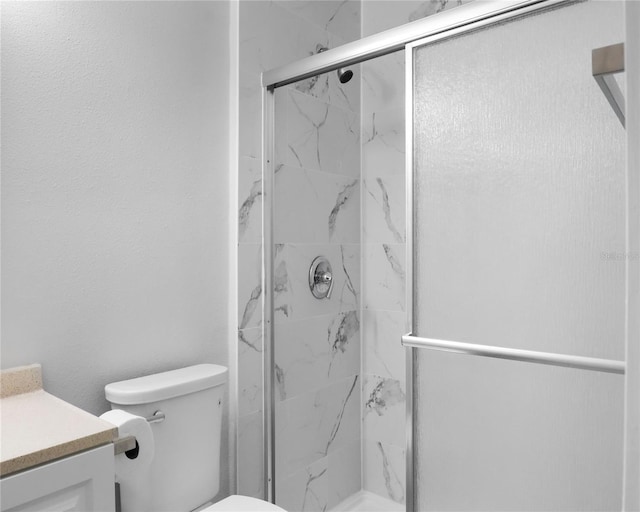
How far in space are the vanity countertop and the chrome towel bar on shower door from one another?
0.83m

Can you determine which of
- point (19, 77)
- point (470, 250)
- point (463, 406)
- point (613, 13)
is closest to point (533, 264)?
point (470, 250)

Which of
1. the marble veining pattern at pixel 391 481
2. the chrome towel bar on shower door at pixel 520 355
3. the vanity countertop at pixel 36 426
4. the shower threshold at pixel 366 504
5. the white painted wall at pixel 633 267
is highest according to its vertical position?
the white painted wall at pixel 633 267

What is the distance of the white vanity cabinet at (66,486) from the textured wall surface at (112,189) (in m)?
0.52

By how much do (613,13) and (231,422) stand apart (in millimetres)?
1697

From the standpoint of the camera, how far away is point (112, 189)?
4.88ft

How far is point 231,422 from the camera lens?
184 cm

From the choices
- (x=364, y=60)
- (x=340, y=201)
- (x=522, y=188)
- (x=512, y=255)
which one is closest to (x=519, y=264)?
(x=512, y=255)

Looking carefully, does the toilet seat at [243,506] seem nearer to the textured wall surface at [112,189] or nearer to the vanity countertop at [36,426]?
the textured wall surface at [112,189]

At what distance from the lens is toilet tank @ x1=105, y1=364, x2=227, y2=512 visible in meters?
1.41

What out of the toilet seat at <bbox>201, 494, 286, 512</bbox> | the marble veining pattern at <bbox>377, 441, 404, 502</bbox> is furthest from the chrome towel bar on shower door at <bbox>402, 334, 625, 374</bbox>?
the marble veining pattern at <bbox>377, 441, 404, 502</bbox>

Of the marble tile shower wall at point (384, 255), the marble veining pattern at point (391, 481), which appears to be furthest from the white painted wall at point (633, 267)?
the marble veining pattern at point (391, 481)

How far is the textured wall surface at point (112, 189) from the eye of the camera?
1.31m

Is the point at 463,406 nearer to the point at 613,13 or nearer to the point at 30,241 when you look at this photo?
the point at 613,13

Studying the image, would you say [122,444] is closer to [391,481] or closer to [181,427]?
[181,427]
